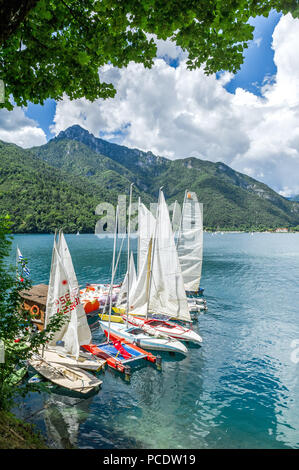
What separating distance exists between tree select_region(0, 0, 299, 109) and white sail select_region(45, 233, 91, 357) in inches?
508

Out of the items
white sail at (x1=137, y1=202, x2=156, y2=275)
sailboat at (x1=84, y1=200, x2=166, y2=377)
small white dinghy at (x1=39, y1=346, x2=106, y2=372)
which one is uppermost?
white sail at (x1=137, y1=202, x2=156, y2=275)

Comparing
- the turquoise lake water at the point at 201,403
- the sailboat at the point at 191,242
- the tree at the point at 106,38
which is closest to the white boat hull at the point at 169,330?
the turquoise lake water at the point at 201,403

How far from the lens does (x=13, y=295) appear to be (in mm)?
7699

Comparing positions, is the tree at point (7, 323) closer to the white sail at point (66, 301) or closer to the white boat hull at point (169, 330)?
the white sail at point (66, 301)

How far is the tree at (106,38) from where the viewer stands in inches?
179

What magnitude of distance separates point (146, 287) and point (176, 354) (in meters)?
6.68

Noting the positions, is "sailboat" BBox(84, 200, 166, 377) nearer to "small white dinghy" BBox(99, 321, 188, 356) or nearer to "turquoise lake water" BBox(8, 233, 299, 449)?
"small white dinghy" BBox(99, 321, 188, 356)

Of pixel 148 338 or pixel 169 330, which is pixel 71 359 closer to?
pixel 148 338

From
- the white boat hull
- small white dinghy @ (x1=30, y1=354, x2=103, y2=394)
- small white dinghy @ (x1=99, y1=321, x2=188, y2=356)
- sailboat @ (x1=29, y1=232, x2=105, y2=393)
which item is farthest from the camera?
the white boat hull

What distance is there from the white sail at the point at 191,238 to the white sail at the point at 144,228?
7.30 meters

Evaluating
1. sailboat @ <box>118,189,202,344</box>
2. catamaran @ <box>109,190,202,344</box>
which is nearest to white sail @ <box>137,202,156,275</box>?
catamaran @ <box>109,190,202,344</box>

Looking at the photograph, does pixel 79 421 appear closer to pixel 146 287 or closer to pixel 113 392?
pixel 113 392

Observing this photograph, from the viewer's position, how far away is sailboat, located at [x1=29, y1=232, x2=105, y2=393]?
15.5m

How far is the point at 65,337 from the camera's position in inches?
674
